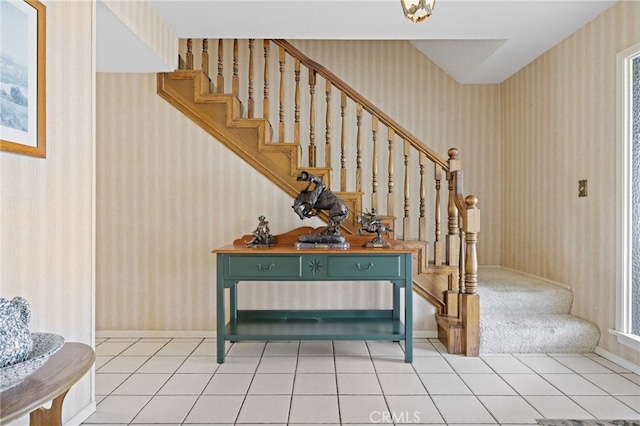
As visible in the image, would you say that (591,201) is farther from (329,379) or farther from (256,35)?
(256,35)

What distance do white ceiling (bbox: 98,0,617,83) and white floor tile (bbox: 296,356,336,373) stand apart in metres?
2.61

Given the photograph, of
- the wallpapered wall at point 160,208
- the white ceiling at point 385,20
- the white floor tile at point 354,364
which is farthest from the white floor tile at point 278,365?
the white ceiling at point 385,20

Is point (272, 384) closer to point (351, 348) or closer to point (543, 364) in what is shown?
point (351, 348)

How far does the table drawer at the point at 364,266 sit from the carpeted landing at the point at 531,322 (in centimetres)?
94

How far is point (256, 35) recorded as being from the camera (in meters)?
3.62

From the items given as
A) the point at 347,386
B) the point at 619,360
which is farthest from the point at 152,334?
the point at 619,360

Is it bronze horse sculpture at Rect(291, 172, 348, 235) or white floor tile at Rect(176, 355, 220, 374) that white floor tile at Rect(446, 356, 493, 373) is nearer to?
bronze horse sculpture at Rect(291, 172, 348, 235)

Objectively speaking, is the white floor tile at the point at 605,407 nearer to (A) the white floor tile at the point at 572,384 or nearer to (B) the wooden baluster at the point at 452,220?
(A) the white floor tile at the point at 572,384

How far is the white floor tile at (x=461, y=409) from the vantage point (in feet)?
7.34

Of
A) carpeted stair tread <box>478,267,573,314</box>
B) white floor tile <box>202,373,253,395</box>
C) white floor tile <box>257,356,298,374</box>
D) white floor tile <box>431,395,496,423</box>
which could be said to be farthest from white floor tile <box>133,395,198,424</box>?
carpeted stair tread <box>478,267,573,314</box>

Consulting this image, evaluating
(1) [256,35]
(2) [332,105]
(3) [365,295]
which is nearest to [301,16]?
(1) [256,35]

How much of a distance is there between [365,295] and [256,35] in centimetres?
248

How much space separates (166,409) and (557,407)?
2.20 metres

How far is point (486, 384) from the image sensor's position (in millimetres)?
2689
